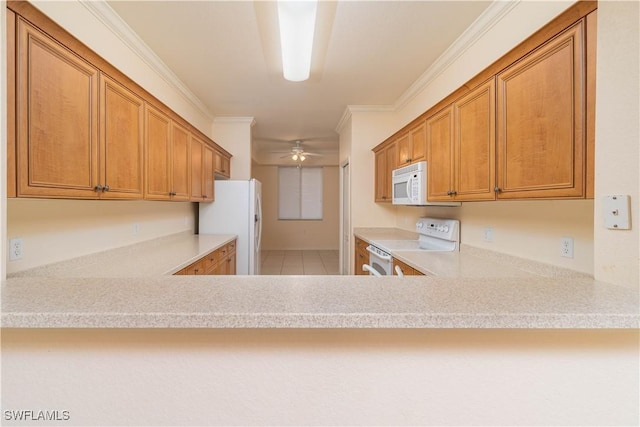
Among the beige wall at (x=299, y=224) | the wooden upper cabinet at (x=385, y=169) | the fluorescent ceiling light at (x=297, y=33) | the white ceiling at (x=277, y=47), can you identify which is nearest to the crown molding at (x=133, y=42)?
the white ceiling at (x=277, y=47)

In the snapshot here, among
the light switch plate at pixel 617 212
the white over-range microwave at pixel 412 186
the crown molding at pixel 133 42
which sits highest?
the crown molding at pixel 133 42

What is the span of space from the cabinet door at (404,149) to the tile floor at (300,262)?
9.20 ft

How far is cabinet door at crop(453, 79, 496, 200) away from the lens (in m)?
1.73

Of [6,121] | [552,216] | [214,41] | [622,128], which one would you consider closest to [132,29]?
[214,41]

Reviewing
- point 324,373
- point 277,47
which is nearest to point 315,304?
point 324,373

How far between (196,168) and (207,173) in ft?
1.13

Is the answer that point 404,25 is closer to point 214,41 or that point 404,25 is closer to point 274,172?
point 214,41

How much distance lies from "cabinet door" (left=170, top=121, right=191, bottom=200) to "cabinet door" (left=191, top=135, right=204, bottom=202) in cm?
11

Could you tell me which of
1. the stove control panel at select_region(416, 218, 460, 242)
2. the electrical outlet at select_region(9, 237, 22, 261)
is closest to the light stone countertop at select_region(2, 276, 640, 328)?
the electrical outlet at select_region(9, 237, 22, 261)

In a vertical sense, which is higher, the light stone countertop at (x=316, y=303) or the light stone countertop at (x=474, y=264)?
the light stone countertop at (x=316, y=303)

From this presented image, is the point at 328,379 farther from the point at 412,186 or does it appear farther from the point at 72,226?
the point at 412,186

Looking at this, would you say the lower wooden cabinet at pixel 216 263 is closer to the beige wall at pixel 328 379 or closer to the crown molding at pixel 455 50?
the beige wall at pixel 328 379

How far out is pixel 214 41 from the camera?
2.51m

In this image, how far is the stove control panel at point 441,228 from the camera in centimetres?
257
